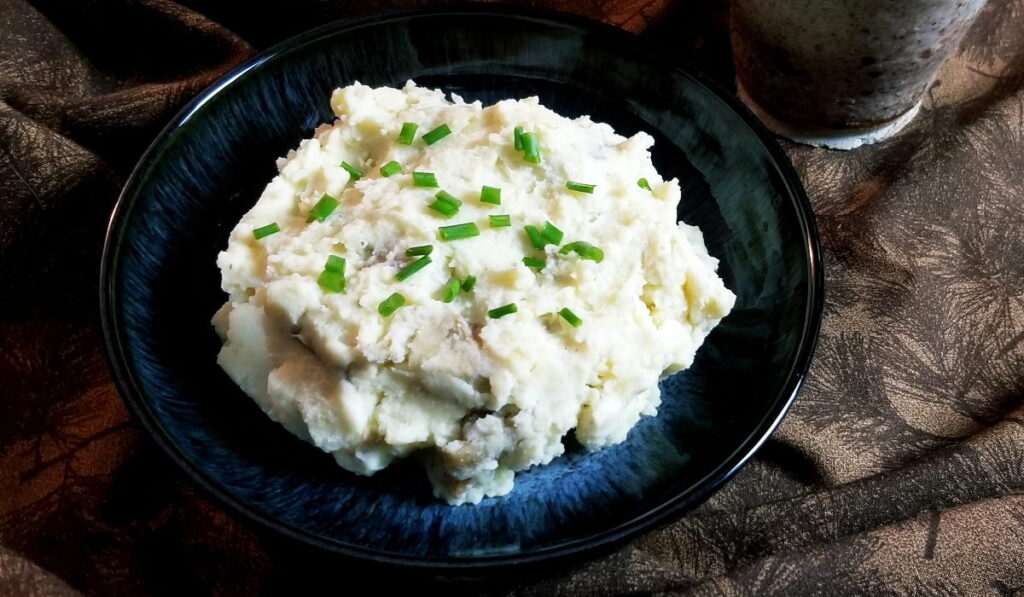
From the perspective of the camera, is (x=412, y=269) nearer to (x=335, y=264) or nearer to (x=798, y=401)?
(x=335, y=264)

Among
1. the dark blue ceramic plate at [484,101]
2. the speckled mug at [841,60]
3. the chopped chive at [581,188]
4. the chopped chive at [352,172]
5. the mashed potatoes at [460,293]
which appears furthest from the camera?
the speckled mug at [841,60]

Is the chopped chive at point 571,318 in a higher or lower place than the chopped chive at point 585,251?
lower

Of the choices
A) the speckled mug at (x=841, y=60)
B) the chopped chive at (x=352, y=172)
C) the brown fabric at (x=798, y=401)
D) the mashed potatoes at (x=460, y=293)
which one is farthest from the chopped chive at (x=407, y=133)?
the speckled mug at (x=841, y=60)

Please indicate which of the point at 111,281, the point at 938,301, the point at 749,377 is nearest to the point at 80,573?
the point at 111,281

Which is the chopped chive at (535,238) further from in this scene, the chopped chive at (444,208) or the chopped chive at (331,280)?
the chopped chive at (331,280)

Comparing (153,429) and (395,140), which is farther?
(395,140)

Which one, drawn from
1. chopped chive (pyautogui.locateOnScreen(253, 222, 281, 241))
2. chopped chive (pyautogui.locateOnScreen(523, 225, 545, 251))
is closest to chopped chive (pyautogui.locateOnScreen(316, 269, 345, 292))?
chopped chive (pyautogui.locateOnScreen(253, 222, 281, 241))

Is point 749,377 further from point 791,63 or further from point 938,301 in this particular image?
point 791,63
